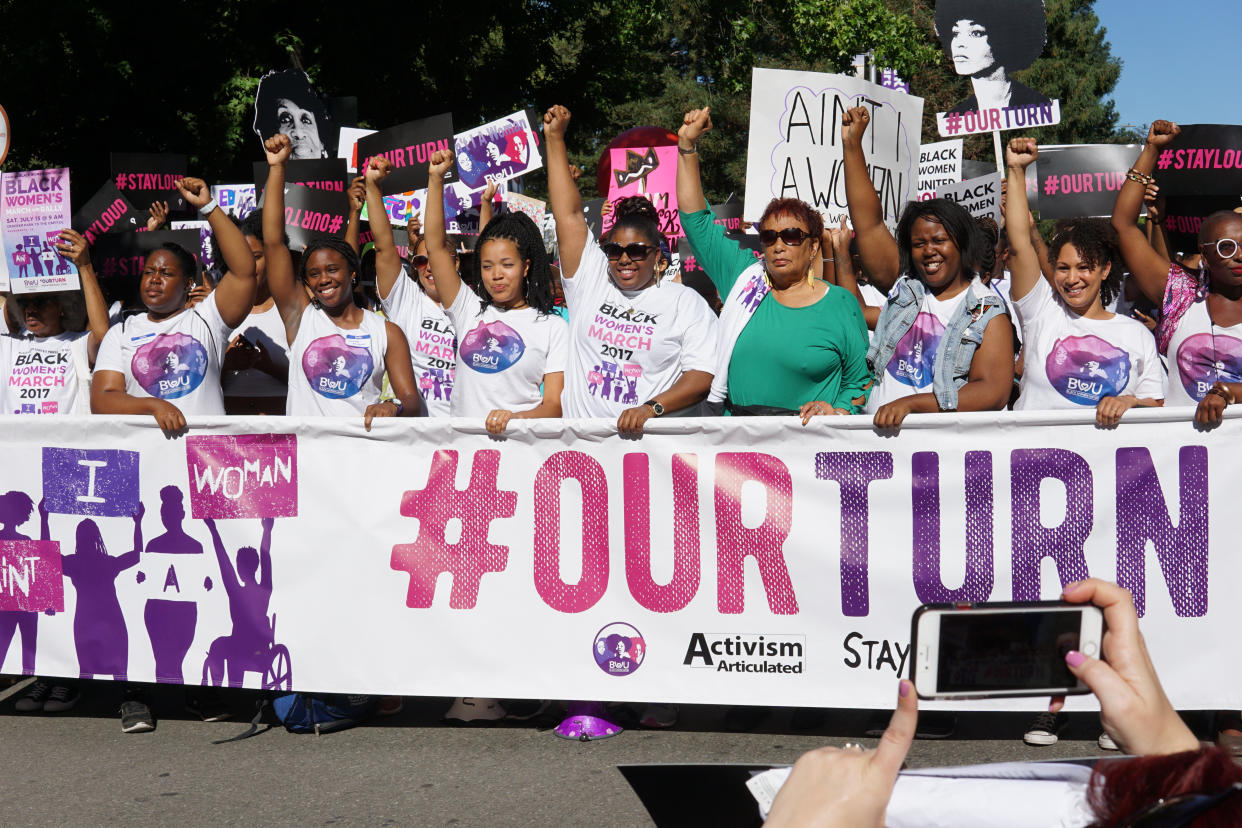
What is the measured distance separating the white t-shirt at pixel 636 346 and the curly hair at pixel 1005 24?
2.79 m

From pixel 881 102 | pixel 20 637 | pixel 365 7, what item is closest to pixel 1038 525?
pixel 881 102

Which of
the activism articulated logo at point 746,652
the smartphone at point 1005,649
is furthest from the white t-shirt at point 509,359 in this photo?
the smartphone at point 1005,649

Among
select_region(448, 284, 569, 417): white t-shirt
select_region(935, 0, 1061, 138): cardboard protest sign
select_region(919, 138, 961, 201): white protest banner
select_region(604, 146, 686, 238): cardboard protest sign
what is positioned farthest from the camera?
select_region(604, 146, 686, 238): cardboard protest sign

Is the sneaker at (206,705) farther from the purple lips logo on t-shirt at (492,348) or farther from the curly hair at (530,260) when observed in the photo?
the curly hair at (530,260)

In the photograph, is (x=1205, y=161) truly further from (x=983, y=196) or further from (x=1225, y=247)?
(x=1225, y=247)

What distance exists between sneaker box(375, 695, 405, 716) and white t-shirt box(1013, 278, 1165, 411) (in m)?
2.79

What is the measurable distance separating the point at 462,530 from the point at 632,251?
1.34 metres

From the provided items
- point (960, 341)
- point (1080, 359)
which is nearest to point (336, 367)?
point (960, 341)

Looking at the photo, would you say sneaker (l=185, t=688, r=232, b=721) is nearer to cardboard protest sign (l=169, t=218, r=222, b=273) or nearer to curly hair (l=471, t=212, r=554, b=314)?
curly hair (l=471, t=212, r=554, b=314)

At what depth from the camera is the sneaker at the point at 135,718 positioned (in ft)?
17.1

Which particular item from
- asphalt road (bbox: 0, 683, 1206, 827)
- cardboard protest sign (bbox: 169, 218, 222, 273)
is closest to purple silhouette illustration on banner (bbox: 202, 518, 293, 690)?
asphalt road (bbox: 0, 683, 1206, 827)

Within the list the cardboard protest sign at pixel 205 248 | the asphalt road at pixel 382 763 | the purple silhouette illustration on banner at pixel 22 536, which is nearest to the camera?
the asphalt road at pixel 382 763

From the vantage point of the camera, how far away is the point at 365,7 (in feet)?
58.1

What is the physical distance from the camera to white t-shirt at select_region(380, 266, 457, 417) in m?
6.49
